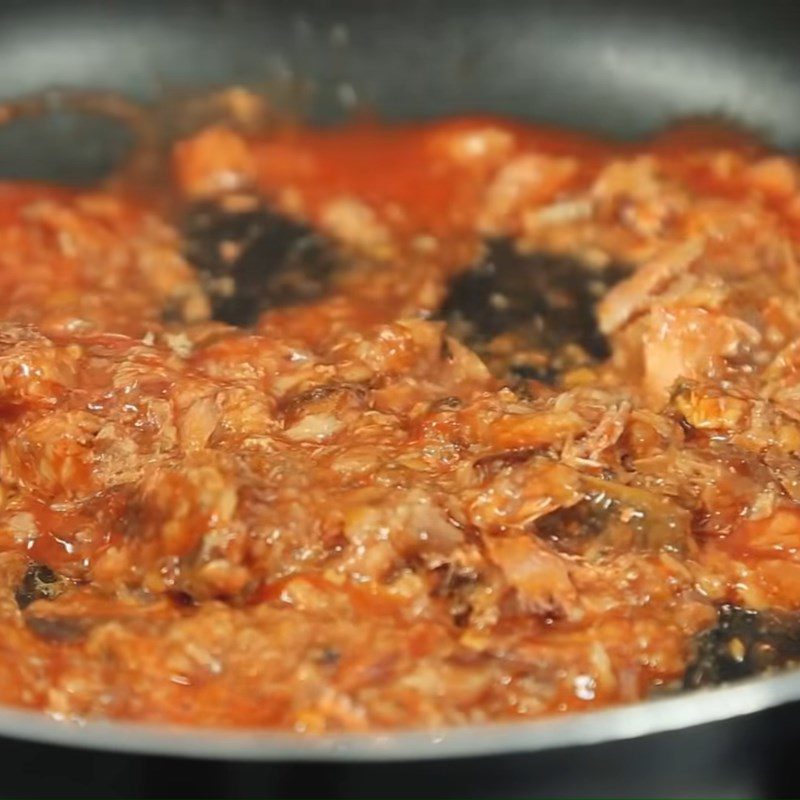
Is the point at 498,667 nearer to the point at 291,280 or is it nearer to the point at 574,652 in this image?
the point at 574,652

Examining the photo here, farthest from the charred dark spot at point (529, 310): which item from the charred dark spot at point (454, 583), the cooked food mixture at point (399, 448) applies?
the charred dark spot at point (454, 583)

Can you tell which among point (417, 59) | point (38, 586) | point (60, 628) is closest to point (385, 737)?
point (60, 628)

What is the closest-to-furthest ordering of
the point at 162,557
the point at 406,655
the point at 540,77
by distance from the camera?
the point at 406,655 < the point at 162,557 < the point at 540,77

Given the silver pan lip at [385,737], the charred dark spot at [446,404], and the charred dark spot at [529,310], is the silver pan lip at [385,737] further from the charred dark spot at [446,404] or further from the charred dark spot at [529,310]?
the charred dark spot at [529,310]

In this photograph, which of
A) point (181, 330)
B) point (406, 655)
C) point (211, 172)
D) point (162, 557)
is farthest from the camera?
point (211, 172)

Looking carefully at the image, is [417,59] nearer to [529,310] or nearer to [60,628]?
[529,310]

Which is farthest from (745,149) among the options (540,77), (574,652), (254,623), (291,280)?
(254,623)
